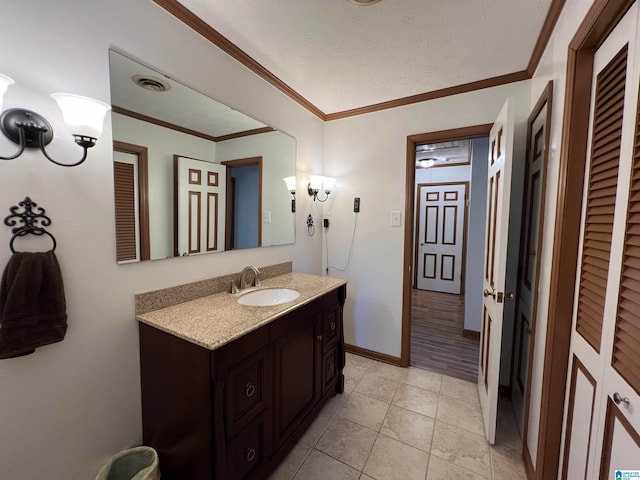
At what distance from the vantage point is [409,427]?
1.71 metres

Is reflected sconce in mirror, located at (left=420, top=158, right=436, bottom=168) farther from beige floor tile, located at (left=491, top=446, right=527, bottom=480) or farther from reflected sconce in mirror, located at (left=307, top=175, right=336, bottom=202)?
beige floor tile, located at (left=491, top=446, right=527, bottom=480)

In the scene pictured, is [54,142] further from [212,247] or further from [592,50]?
[592,50]

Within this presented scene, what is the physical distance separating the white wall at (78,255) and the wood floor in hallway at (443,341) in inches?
91.0

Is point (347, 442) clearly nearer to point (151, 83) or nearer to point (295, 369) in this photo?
point (295, 369)

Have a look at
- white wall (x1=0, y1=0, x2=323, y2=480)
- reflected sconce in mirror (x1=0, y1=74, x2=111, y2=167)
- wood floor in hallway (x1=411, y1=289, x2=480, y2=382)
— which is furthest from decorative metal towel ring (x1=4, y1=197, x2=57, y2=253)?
wood floor in hallway (x1=411, y1=289, x2=480, y2=382)

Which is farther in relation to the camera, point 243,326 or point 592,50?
point 243,326

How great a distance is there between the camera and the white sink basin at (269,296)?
169cm

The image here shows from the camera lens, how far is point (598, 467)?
0.85 m

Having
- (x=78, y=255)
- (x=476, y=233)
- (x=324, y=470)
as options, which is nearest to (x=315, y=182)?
(x=78, y=255)

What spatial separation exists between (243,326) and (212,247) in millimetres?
646

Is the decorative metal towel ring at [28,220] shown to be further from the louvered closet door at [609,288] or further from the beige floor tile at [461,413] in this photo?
the beige floor tile at [461,413]

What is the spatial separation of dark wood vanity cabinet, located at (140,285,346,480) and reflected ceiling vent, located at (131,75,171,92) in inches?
44.8

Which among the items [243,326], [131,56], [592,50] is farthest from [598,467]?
[131,56]

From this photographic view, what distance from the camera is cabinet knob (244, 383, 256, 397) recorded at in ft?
3.86
